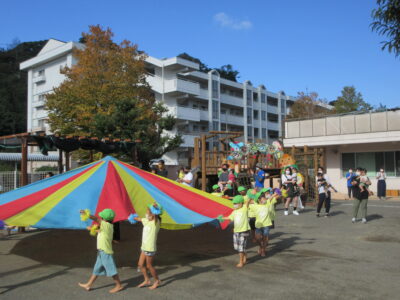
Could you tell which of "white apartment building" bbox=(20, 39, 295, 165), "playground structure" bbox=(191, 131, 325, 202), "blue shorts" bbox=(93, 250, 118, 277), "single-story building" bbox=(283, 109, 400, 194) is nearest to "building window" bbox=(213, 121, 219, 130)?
"white apartment building" bbox=(20, 39, 295, 165)

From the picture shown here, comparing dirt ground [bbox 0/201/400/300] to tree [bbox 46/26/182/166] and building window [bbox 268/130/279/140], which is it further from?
building window [bbox 268/130/279/140]

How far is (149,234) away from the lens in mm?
6039

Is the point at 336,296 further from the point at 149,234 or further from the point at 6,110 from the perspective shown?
the point at 6,110

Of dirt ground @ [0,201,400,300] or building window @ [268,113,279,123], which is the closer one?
dirt ground @ [0,201,400,300]

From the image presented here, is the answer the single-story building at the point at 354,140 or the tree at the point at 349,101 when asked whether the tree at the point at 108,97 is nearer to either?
the single-story building at the point at 354,140

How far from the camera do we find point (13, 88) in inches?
1887

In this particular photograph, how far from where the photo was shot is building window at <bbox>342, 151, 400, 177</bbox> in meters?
22.2

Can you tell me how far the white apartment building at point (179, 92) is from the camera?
36688 millimetres

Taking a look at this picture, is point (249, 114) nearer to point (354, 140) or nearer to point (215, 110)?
point (215, 110)

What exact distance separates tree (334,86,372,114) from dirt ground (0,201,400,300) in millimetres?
29156

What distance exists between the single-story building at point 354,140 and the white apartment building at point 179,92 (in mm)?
7606

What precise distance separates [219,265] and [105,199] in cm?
246

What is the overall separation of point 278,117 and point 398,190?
3584cm

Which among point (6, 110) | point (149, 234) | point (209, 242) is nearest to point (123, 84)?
point (209, 242)
